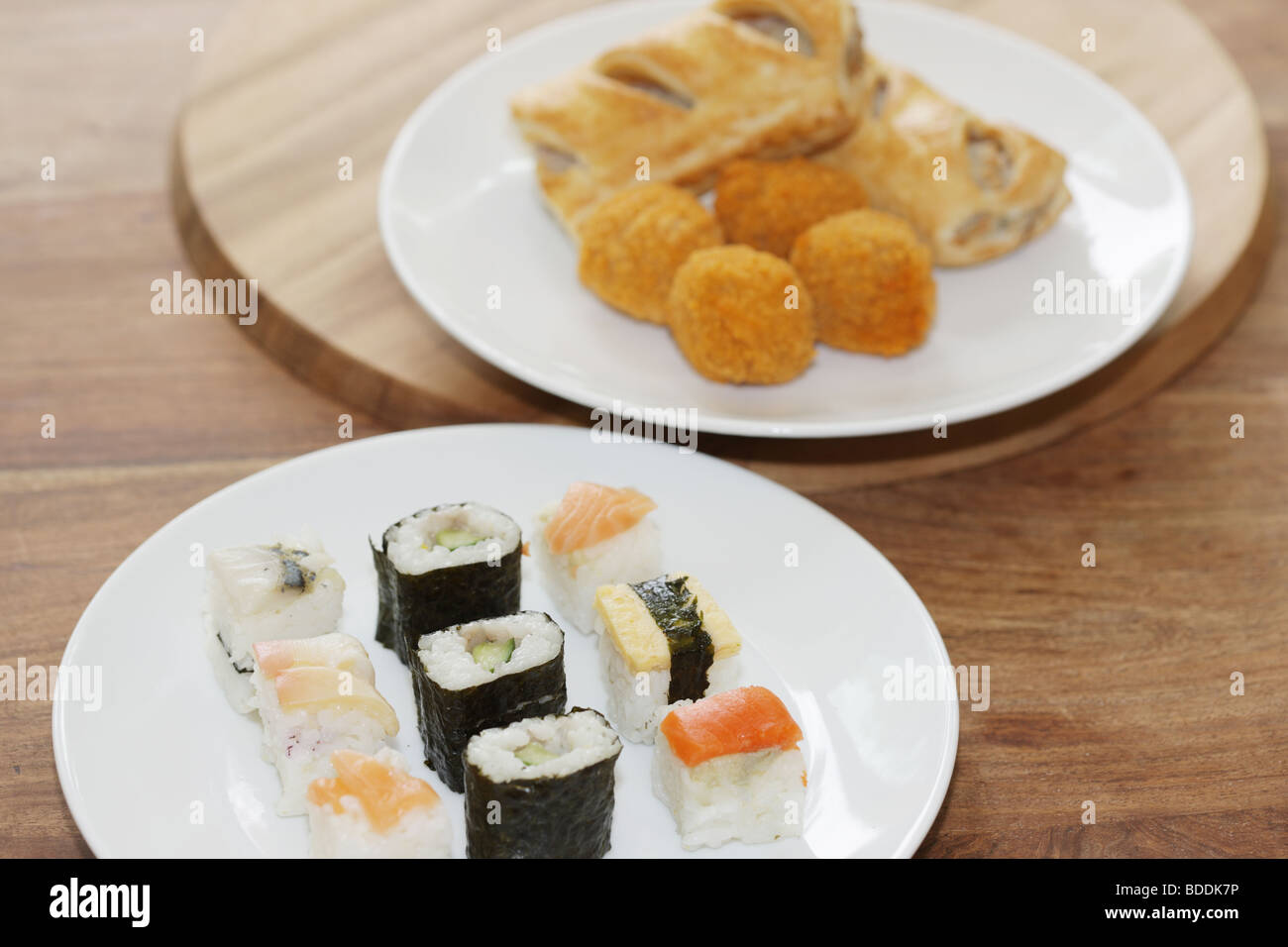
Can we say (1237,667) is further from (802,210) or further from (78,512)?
(78,512)

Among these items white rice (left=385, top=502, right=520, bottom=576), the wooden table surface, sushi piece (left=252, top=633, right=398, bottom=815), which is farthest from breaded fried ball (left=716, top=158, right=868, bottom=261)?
sushi piece (left=252, top=633, right=398, bottom=815)

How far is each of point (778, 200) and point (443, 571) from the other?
102 centimetres

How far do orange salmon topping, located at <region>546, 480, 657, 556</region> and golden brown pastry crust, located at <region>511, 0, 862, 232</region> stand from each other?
733 mm

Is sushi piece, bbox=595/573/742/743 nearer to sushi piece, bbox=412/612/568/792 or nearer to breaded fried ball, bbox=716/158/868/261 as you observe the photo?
sushi piece, bbox=412/612/568/792

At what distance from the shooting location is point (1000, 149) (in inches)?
97.6

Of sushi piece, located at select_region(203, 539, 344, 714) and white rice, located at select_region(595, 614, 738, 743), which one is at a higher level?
sushi piece, located at select_region(203, 539, 344, 714)

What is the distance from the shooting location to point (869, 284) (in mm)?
→ 2236

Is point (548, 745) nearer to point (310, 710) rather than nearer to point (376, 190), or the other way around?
point (310, 710)

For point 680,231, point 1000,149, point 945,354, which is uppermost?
point 1000,149

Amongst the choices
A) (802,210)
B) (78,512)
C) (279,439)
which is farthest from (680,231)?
(78,512)

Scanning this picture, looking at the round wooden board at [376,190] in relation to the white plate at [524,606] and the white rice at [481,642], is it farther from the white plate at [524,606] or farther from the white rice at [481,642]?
the white rice at [481,642]

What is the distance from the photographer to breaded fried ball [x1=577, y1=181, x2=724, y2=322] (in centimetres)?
230

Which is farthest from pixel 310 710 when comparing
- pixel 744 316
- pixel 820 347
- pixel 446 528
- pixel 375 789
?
pixel 820 347

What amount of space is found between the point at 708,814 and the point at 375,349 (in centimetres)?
112
